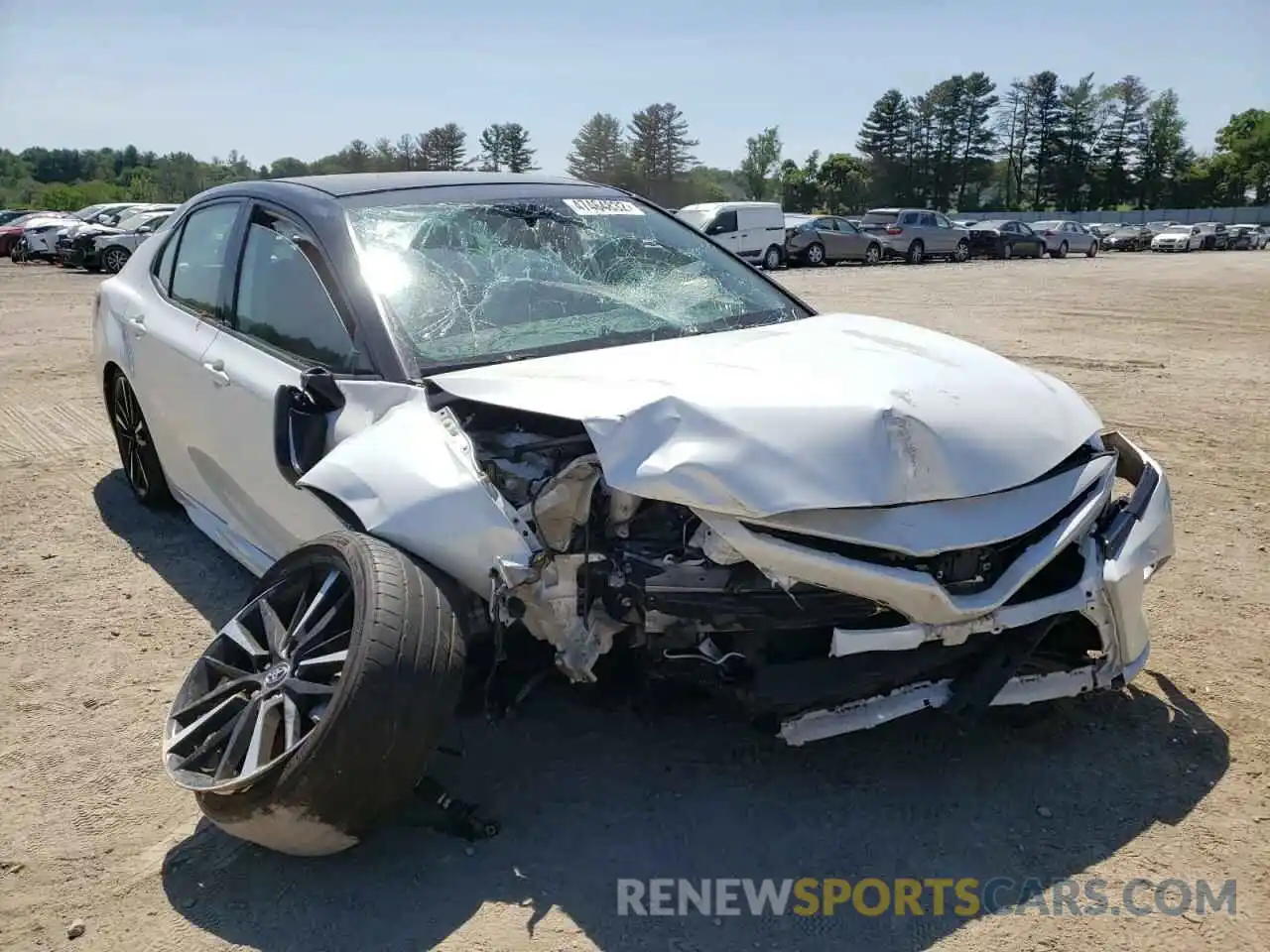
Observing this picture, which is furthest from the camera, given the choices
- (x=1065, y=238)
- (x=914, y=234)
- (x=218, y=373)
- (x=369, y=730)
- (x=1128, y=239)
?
(x=1128, y=239)

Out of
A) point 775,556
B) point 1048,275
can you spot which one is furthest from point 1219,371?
point 1048,275

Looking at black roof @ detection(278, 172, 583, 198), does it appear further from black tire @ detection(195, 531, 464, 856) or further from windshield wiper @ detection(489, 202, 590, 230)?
black tire @ detection(195, 531, 464, 856)

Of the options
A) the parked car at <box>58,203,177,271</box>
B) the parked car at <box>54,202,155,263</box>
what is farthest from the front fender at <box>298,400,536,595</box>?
the parked car at <box>54,202,155,263</box>

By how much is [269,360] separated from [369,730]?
5.43ft

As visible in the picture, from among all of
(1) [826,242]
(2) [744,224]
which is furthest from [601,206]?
(1) [826,242]

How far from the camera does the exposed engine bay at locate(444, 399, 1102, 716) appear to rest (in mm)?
2574

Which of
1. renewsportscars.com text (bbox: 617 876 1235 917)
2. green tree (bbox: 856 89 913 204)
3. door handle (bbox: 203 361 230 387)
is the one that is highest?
green tree (bbox: 856 89 913 204)

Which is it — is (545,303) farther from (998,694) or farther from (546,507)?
(998,694)

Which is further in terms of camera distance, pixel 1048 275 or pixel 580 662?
pixel 1048 275

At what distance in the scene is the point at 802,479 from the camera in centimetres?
251

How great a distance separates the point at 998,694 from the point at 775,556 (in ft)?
2.73

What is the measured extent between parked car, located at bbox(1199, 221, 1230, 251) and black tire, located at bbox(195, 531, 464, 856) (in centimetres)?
4938

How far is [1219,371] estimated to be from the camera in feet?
30.4

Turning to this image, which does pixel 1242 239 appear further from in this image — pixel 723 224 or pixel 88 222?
pixel 88 222
